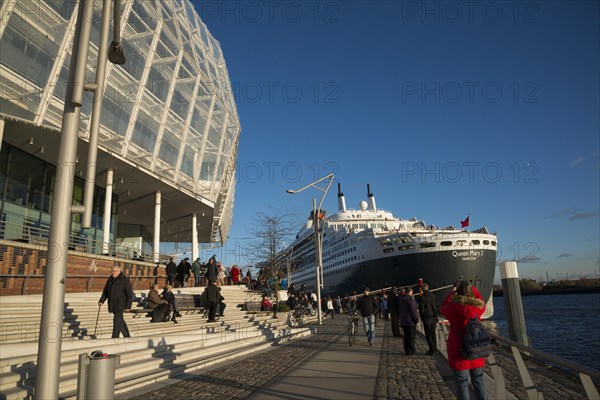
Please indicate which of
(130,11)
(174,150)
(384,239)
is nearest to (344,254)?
(384,239)

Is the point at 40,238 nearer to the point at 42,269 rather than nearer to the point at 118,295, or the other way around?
the point at 42,269

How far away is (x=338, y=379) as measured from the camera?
7.49 metres

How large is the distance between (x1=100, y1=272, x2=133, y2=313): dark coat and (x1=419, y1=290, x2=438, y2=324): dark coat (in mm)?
7436

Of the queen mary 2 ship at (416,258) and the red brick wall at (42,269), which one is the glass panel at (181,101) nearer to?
the red brick wall at (42,269)

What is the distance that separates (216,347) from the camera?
11344mm

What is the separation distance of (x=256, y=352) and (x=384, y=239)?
114 ft

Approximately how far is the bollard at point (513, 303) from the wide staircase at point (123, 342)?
7.64 meters

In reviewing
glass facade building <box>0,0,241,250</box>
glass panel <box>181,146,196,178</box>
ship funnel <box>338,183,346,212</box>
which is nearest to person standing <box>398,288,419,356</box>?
glass facade building <box>0,0,241,250</box>

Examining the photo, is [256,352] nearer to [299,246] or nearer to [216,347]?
[216,347]

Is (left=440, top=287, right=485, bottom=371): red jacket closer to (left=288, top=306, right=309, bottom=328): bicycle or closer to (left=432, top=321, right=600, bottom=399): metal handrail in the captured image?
(left=432, top=321, right=600, bottom=399): metal handrail

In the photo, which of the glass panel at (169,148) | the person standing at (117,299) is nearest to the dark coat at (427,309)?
the person standing at (117,299)

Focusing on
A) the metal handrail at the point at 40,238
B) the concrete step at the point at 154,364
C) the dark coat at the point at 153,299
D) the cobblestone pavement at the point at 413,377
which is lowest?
the cobblestone pavement at the point at 413,377

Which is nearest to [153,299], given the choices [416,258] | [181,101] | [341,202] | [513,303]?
[513,303]

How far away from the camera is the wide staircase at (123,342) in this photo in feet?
21.9
